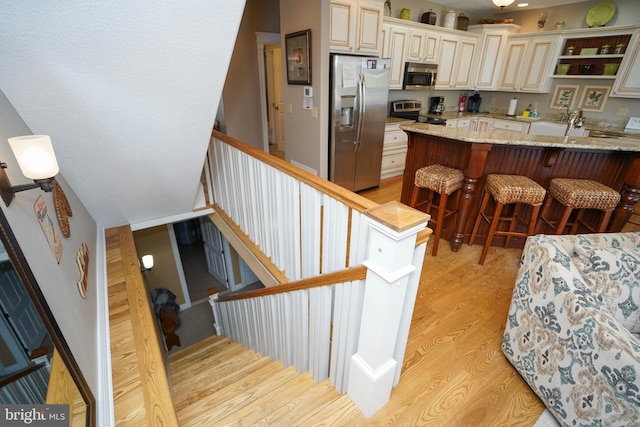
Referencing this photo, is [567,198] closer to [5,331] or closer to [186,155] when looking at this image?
[186,155]

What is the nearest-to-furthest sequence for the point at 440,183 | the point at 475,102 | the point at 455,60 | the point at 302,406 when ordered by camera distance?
1. the point at 302,406
2. the point at 440,183
3. the point at 455,60
4. the point at 475,102

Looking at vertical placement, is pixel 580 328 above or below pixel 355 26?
below

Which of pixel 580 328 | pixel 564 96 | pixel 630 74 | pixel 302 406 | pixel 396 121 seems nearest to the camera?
pixel 580 328

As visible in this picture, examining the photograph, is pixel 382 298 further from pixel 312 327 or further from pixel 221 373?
pixel 221 373

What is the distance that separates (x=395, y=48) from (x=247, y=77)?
2.24 m

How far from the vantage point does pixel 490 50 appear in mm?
5270

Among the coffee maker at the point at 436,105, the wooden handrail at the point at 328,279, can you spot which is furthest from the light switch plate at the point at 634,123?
the wooden handrail at the point at 328,279

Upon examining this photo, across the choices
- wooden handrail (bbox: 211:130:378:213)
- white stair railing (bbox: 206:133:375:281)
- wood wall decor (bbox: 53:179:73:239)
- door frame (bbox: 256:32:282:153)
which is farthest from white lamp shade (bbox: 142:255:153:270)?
wooden handrail (bbox: 211:130:378:213)

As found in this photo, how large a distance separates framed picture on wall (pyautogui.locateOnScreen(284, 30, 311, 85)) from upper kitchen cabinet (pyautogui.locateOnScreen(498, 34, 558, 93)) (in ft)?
13.2

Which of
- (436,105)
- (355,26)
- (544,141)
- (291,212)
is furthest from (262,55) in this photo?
(544,141)

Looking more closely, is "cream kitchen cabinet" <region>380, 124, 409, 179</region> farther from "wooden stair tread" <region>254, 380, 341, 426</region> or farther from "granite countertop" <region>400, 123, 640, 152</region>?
"wooden stair tread" <region>254, 380, 341, 426</region>

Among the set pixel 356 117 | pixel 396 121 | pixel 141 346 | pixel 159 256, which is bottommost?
pixel 159 256

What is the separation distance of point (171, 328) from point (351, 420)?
374 cm

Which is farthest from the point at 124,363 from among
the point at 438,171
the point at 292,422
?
the point at 438,171
